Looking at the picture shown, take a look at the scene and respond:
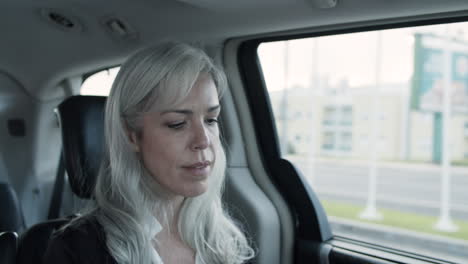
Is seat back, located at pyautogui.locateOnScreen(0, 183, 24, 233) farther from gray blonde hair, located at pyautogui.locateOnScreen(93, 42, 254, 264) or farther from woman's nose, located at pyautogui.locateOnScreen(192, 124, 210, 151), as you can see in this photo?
woman's nose, located at pyautogui.locateOnScreen(192, 124, 210, 151)

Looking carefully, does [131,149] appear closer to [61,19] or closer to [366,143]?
[61,19]

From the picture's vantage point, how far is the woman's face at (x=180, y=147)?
118cm

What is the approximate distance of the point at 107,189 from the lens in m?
1.30

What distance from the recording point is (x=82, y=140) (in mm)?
1739

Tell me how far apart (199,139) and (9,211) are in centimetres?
173

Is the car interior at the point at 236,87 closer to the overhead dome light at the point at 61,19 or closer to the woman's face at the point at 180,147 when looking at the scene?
the overhead dome light at the point at 61,19

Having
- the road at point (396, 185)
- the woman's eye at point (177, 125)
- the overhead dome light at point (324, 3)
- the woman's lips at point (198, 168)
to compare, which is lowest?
the road at point (396, 185)

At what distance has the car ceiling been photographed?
1.49 meters

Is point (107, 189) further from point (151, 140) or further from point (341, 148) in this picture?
point (341, 148)

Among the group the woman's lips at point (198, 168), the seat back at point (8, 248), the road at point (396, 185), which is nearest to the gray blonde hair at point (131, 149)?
the woman's lips at point (198, 168)

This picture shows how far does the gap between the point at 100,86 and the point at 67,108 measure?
3.88 feet

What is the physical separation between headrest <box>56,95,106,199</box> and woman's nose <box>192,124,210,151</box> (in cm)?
70

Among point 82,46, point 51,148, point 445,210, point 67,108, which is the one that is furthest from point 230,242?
point 445,210

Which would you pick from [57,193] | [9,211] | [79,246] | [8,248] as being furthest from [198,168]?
[57,193]
